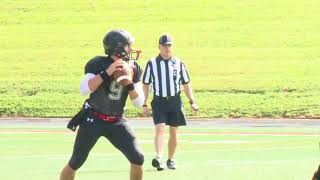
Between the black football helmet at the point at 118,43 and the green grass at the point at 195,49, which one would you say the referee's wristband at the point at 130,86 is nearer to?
the black football helmet at the point at 118,43

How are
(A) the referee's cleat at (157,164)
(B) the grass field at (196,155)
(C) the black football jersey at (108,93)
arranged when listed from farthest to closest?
(A) the referee's cleat at (157,164) → (B) the grass field at (196,155) → (C) the black football jersey at (108,93)

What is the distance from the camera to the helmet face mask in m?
8.04

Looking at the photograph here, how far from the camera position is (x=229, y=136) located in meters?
18.3

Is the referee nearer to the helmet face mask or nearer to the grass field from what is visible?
the grass field

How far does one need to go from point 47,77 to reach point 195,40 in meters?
11.6

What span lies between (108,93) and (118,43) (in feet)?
1.79

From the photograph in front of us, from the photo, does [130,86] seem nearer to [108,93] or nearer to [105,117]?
[108,93]

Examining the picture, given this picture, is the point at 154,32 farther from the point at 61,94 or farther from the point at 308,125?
the point at 308,125

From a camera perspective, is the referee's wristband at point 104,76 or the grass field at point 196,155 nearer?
the referee's wristband at point 104,76

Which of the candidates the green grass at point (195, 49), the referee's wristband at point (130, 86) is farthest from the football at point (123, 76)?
the green grass at point (195, 49)

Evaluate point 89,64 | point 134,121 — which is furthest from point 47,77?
point 89,64

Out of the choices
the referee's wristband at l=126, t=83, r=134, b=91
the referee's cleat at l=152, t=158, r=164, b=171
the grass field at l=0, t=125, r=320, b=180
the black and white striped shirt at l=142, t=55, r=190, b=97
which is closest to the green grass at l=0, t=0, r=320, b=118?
the grass field at l=0, t=125, r=320, b=180

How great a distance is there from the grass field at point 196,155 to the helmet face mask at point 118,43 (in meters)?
3.43

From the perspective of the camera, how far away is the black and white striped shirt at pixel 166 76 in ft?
39.9
